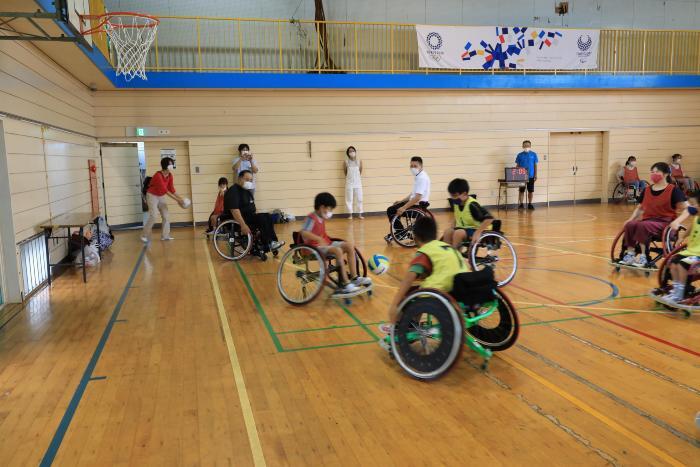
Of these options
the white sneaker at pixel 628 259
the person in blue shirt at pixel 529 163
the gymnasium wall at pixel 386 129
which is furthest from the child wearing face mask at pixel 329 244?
the person in blue shirt at pixel 529 163

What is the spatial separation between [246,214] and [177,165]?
16.1ft

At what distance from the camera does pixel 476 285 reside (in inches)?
123

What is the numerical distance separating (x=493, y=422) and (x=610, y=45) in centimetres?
1352

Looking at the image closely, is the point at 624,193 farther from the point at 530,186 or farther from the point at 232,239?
the point at 232,239

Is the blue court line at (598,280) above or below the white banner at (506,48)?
below

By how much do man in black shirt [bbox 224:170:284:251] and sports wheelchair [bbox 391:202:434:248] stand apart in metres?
1.79

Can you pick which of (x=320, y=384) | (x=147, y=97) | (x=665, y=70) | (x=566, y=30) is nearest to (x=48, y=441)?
(x=320, y=384)

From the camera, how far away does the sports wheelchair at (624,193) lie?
Answer: 13545 millimetres

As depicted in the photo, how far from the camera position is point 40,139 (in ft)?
21.0

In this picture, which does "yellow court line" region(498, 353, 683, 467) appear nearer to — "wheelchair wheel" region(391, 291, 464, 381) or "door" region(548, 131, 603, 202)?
"wheelchair wheel" region(391, 291, 464, 381)

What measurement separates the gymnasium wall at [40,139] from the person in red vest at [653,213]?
650 cm

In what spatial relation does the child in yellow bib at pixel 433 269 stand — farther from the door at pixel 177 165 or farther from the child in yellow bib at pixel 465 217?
the door at pixel 177 165

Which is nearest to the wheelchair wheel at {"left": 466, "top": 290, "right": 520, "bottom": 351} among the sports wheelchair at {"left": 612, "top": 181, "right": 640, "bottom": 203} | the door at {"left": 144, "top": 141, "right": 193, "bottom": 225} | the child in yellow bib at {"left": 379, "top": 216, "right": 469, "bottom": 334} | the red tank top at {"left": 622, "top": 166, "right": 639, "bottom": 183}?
the child in yellow bib at {"left": 379, "top": 216, "right": 469, "bottom": 334}

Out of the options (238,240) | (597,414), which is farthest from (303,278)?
(597,414)
